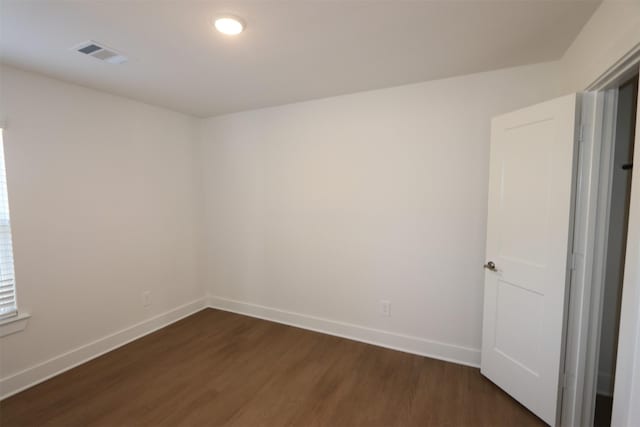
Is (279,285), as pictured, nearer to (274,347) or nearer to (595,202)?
(274,347)

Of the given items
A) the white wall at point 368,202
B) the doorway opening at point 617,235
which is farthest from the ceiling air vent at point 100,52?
the doorway opening at point 617,235

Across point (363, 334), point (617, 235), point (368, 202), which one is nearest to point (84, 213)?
point (368, 202)

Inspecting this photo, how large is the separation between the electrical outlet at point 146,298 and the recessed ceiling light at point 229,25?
2826 mm

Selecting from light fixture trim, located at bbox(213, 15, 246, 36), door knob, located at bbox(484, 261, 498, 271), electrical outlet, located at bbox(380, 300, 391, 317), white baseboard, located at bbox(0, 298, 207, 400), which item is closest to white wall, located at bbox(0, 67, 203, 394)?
white baseboard, located at bbox(0, 298, 207, 400)

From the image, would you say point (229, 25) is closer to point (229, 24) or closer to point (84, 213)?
point (229, 24)

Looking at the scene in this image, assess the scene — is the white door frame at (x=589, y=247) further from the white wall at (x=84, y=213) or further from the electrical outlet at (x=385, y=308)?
the white wall at (x=84, y=213)

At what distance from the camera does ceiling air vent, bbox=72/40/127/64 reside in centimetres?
187

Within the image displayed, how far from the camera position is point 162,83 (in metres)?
2.54

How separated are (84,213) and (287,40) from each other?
242 centimetres

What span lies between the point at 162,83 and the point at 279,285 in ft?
7.93

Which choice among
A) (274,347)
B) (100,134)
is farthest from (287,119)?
(274,347)

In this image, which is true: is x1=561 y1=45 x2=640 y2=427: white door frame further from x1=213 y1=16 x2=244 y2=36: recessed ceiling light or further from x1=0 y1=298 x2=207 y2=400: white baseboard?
x1=0 y1=298 x2=207 y2=400: white baseboard

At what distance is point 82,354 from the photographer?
2.58 m

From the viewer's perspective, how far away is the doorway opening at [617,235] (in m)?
2.06
